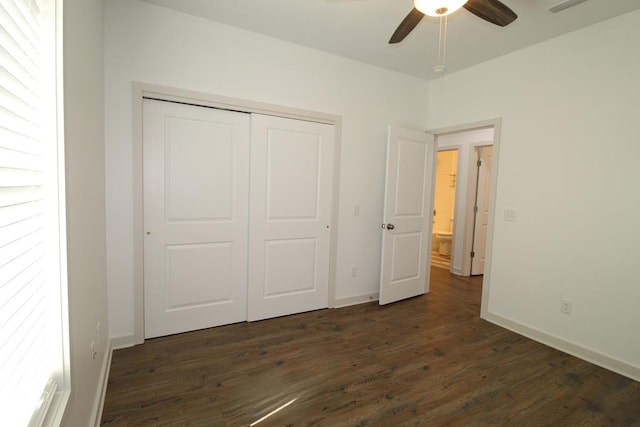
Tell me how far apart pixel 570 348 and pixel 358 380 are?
1984mm

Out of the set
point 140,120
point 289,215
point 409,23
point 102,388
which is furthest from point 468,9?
point 102,388

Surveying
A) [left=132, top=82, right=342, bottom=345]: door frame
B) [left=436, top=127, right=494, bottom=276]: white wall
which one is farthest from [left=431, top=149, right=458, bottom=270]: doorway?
[left=132, top=82, right=342, bottom=345]: door frame

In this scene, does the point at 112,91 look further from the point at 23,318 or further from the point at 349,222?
the point at 349,222

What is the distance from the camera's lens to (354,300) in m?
3.58

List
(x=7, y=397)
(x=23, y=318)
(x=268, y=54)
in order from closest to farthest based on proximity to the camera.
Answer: (x=7, y=397) < (x=23, y=318) < (x=268, y=54)

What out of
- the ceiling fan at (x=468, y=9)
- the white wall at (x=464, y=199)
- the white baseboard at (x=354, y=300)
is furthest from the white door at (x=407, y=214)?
the ceiling fan at (x=468, y=9)

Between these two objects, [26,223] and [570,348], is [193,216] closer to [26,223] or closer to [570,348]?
[26,223]

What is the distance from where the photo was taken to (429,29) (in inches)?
104

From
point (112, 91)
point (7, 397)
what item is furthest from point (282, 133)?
point (7, 397)

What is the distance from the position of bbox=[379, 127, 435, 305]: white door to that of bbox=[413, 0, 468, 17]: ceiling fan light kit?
1.74 meters

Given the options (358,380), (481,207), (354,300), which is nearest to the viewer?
(358,380)

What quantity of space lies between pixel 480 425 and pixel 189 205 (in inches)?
104

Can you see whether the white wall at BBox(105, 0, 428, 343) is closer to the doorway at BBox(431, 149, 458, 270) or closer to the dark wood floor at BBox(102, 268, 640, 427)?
the dark wood floor at BBox(102, 268, 640, 427)

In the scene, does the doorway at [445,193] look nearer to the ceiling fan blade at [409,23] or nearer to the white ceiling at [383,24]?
the white ceiling at [383,24]
